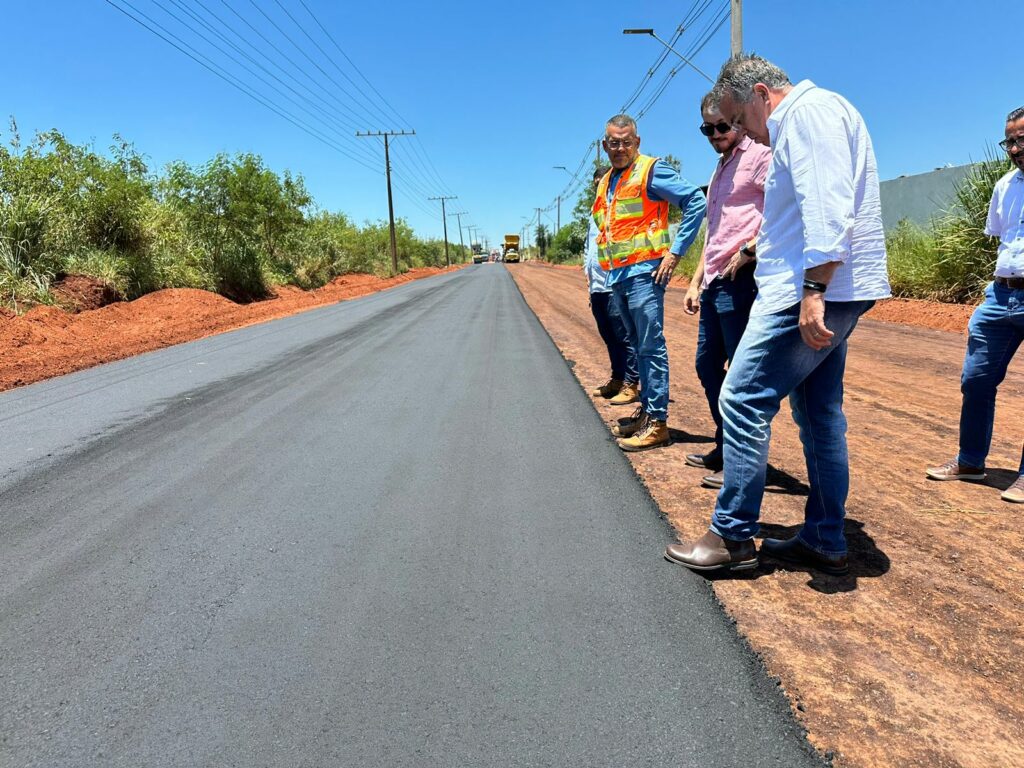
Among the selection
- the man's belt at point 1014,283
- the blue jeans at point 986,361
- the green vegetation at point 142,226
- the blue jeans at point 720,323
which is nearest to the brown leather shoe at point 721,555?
the blue jeans at point 720,323

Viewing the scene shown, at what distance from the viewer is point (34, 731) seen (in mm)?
1622

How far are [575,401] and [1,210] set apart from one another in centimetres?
1315

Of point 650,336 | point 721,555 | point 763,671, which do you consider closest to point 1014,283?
point 650,336

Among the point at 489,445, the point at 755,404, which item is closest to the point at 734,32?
the point at 489,445

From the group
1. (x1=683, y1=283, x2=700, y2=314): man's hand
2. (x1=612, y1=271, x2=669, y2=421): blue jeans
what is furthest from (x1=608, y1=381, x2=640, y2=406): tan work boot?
(x1=683, y1=283, x2=700, y2=314): man's hand

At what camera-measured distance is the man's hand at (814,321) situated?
2002 millimetres

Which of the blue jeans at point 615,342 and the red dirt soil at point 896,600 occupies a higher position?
the blue jeans at point 615,342

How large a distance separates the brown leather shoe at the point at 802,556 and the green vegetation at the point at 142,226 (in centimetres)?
1365

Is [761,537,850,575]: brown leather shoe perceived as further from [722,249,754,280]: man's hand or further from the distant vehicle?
the distant vehicle

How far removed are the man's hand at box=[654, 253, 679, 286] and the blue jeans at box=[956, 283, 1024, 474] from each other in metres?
1.49

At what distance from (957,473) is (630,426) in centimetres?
179

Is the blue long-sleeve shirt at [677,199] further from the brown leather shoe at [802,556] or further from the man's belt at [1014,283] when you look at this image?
the brown leather shoe at [802,556]

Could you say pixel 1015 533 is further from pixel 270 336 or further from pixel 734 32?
pixel 734 32

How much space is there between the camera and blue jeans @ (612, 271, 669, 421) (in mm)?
3824
